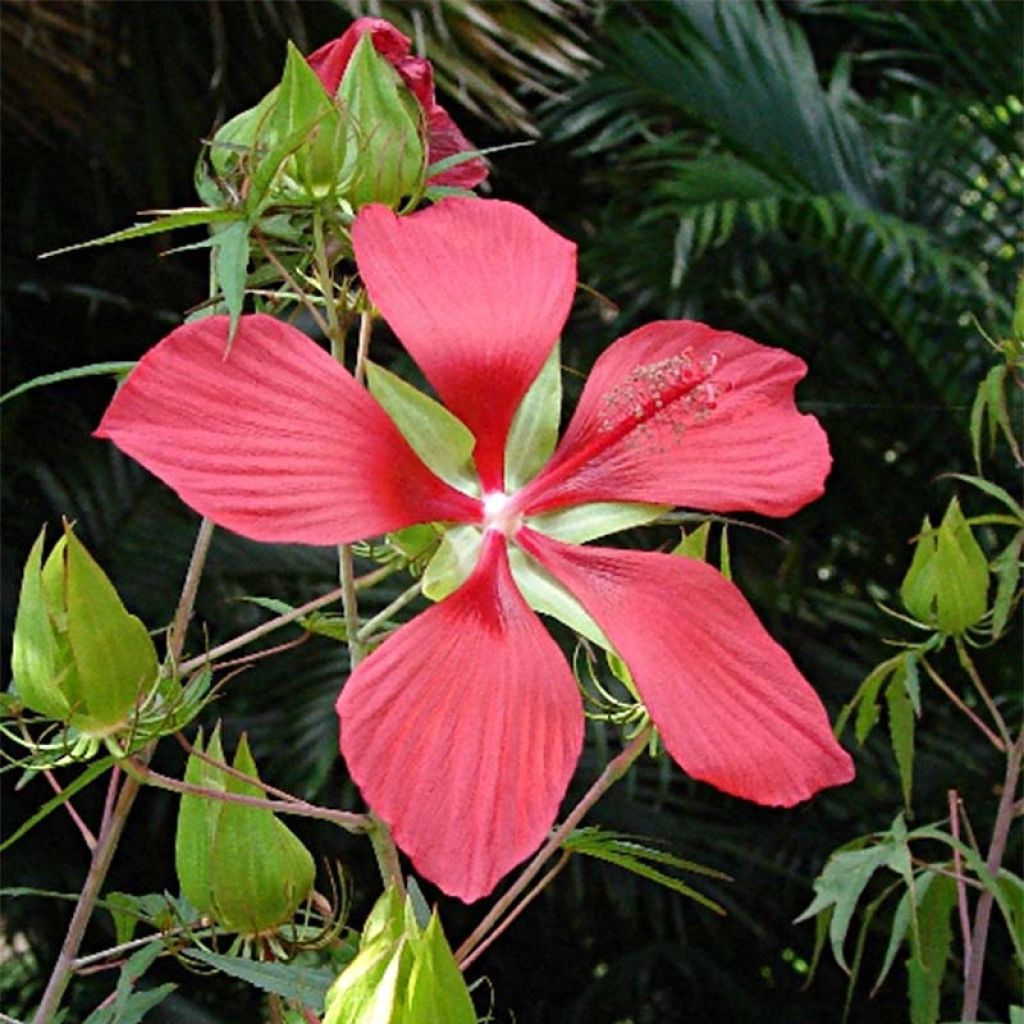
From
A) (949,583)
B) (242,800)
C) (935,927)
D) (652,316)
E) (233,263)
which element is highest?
(233,263)

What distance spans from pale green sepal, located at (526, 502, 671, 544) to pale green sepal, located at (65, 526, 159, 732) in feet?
0.34

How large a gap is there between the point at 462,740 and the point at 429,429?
0.10m

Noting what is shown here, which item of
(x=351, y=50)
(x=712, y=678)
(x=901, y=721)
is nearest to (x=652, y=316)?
(x=901, y=721)

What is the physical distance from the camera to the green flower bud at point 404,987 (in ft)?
1.08

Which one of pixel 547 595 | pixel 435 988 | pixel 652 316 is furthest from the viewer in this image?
pixel 652 316

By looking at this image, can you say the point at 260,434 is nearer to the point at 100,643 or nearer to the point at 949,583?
the point at 100,643

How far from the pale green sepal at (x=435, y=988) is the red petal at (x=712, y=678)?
0.22 ft

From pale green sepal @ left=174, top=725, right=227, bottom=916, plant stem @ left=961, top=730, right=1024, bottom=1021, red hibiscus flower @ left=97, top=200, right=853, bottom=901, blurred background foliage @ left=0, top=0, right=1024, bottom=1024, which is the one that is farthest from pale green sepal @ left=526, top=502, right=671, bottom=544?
blurred background foliage @ left=0, top=0, right=1024, bottom=1024

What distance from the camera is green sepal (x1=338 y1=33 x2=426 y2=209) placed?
1.44 feet

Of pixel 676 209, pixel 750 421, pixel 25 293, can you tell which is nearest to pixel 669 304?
pixel 676 209

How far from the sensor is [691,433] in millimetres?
453

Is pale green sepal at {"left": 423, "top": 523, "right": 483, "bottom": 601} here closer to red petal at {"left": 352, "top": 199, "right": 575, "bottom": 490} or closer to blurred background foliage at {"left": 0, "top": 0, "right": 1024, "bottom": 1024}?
red petal at {"left": 352, "top": 199, "right": 575, "bottom": 490}

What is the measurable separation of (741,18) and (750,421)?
1809 millimetres

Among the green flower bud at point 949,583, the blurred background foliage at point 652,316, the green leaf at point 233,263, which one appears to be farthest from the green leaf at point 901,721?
the blurred background foliage at point 652,316
